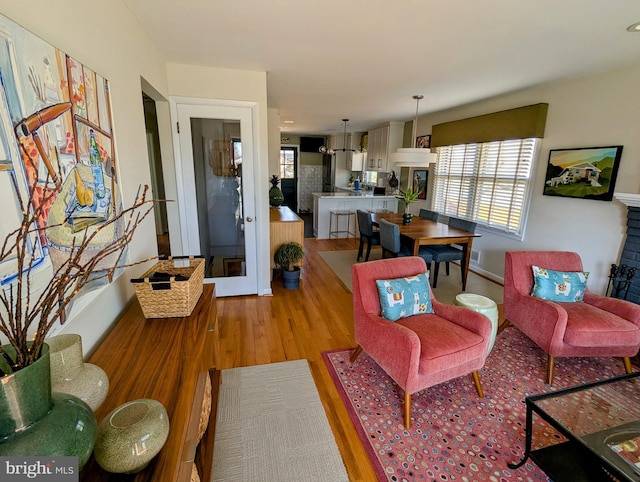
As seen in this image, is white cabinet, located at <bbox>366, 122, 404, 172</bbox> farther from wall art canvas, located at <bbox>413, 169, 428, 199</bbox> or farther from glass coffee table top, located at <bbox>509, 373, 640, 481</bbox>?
glass coffee table top, located at <bbox>509, 373, 640, 481</bbox>

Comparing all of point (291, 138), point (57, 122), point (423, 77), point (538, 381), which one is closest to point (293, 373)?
point (538, 381)

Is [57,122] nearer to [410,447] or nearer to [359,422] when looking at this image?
[359,422]

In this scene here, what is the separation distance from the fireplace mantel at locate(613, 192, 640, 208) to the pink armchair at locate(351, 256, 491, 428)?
1.94 m

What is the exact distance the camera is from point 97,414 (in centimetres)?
91

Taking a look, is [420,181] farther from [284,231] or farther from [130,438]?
[130,438]

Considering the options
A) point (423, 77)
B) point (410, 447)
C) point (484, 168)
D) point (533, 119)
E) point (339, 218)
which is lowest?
point (410, 447)

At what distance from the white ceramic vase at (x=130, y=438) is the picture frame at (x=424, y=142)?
18.4 ft

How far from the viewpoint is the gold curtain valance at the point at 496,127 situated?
3521 millimetres

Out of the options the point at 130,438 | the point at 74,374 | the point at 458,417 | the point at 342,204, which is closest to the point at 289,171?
the point at 342,204

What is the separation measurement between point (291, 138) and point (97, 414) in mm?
9157

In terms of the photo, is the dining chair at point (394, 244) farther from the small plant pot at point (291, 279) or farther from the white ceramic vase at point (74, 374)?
the white ceramic vase at point (74, 374)

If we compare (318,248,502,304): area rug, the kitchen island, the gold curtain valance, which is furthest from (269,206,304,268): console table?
the gold curtain valance

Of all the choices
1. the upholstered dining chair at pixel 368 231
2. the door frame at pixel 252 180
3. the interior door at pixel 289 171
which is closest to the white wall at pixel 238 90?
the door frame at pixel 252 180

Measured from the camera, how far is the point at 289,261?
12.2ft
